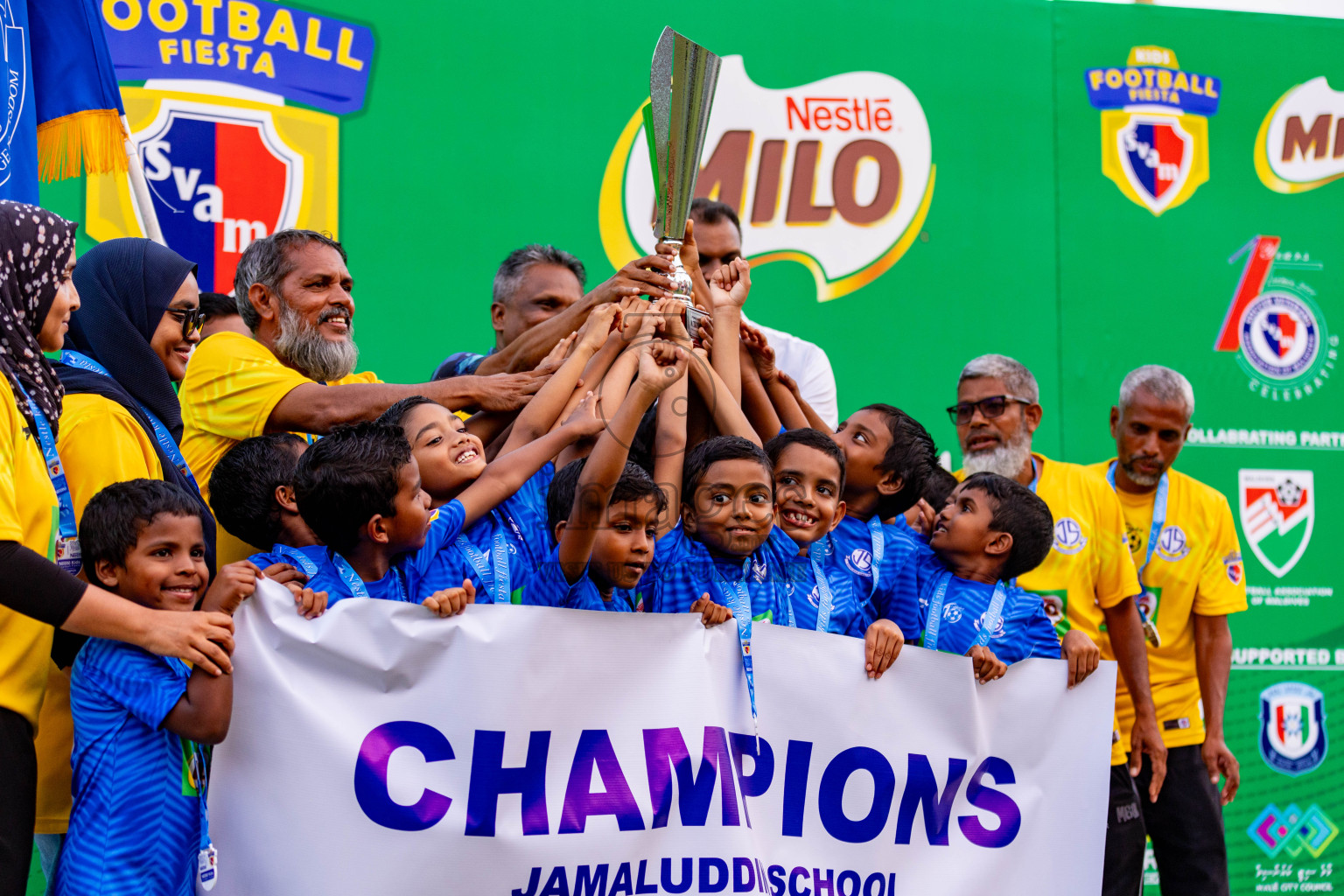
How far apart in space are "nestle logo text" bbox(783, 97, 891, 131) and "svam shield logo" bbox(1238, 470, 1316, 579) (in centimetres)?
218

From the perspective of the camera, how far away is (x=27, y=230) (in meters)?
2.41

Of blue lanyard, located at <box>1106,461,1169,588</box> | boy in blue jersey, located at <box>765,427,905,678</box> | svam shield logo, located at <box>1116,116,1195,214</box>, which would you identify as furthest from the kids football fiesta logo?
boy in blue jersey, located at <box>765,427,905,678</box>

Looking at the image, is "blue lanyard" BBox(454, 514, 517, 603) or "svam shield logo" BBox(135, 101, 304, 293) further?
"svam shield logo" BBox(135, 101, 304, 293)

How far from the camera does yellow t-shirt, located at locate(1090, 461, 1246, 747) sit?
14.0 feet

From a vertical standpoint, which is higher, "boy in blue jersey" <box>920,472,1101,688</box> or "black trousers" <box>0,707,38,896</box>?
"boy in blue jersey" <box>920,472,1101,688</box>

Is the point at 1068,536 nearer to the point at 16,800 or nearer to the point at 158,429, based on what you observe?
the point at 158,429

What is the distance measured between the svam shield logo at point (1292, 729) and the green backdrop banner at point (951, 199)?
0.04ft

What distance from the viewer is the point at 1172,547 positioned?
438 cm

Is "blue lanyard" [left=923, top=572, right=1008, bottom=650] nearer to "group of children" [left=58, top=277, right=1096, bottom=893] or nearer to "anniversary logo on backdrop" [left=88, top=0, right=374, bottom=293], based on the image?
"group of children" [left=58, top=277, right=1096, bottom=893]

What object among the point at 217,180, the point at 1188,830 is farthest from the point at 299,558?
the point at 1188,830

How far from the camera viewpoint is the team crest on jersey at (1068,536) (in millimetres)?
4055

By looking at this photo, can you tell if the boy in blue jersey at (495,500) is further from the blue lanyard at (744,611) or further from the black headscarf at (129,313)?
the black headscarf at (129,313)

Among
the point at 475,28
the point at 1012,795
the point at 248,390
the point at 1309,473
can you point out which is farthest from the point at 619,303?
the point at 1309,473

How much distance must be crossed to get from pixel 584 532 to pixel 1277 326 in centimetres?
405
